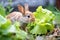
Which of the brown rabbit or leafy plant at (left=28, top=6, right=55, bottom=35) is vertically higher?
the brown rabbit

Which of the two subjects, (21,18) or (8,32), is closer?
(8,32)

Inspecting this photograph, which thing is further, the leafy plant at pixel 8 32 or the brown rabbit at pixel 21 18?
the brown rabbit at pixel 21 18

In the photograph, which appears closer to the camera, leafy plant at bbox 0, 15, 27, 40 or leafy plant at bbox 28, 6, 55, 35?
leafy plant at bbox 0, 15, 27, 40

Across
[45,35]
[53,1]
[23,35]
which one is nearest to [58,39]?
[45,35]

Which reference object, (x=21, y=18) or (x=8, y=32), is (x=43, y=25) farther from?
(x=8, y=32)

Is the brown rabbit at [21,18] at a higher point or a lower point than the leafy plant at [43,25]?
higher

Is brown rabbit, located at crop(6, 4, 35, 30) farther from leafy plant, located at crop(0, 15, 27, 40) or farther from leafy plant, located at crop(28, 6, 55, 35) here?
leafy plant, located at crop(0, 15, 27, 40)

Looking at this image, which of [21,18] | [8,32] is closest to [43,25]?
[21,18]

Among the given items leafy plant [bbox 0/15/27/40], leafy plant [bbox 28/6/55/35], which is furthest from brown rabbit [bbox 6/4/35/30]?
leafy plant [bbox 0/15/27/40]

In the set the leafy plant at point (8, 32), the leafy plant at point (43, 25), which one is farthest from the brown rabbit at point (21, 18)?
the leafy plant at point (8, 32)

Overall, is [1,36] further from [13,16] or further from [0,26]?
[13,16]

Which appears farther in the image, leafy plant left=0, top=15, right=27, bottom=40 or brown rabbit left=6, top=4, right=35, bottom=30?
brown rabbit left=6, top=4, right=35, bottom=30

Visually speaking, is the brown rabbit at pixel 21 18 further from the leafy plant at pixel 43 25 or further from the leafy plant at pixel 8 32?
the leafy plant at pixel 8 32
